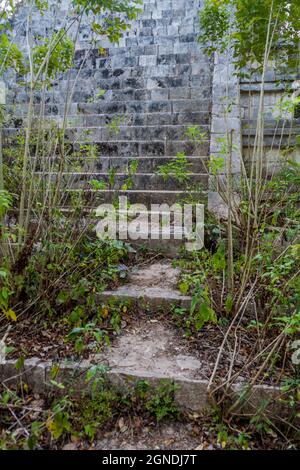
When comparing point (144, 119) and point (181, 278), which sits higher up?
point (144, 119)

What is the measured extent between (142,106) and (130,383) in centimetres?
396

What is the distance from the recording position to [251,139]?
11.2 ft

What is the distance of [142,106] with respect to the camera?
4.60 m

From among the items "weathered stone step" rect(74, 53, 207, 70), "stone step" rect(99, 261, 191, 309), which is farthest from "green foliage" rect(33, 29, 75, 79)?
"weathered stone step" rect(74, 53, 207, 70)

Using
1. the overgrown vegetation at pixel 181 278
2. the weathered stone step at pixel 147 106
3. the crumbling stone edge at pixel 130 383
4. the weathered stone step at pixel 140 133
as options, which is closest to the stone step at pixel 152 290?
the overgrown vegetation at pixel 181 278

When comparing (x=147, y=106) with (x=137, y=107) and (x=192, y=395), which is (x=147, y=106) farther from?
(x=192, y=395)

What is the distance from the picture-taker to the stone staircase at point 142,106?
11.3 ft

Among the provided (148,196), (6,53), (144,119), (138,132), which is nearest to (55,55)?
(6,53)

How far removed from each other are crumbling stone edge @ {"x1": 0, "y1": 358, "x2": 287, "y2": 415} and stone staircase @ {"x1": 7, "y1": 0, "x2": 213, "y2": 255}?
1536 millimetres

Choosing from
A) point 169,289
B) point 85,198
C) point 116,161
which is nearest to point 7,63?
point 85,198

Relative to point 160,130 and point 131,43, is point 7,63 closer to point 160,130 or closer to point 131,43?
point 160,130

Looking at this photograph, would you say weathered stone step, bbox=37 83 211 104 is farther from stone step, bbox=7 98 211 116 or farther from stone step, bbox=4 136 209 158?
stone step, bbox=4 136 209 158

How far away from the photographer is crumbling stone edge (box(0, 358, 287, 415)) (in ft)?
5.02
